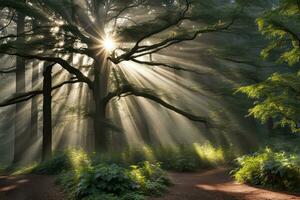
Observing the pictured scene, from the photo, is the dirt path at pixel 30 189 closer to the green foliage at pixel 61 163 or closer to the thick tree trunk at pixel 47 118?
the green foliage at pixel 61 163

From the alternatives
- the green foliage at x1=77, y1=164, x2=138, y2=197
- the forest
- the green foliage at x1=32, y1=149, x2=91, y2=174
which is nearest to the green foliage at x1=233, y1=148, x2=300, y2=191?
the forest

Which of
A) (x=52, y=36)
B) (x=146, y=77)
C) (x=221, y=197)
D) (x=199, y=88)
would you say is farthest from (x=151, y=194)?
(x=146, y=77)

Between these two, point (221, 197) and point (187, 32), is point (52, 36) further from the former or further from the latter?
point (221, 197)

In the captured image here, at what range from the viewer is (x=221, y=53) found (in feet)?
60.7

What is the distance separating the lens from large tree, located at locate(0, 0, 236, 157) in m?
16.3

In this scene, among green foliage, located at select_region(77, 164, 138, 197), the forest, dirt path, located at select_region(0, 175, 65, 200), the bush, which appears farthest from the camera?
dirt path, located at select_region(0, 175, 65, 200)

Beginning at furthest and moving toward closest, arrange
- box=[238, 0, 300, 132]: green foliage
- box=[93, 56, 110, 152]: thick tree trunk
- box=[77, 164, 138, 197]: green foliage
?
1. box=[93, 56, 110, 152]: thick tree trunk
2. box=[77, 164, 138, 197]: green foliage
3. box=[238, 0, 300, 132]: green foliage

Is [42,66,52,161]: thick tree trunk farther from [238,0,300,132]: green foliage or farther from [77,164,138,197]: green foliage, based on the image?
[238,0,300,132]: green foliage

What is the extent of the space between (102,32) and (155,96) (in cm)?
439

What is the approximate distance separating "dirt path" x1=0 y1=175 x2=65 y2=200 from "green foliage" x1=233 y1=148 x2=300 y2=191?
6.04 metres

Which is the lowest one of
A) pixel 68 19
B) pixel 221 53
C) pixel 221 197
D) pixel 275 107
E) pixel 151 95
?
pixel 221 197

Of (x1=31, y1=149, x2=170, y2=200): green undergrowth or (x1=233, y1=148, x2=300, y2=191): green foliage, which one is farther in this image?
(x1=233, y1=148, x2=300, y2=191): green foliage

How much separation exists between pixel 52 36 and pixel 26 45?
46.0 inches

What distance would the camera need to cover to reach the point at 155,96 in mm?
20062
